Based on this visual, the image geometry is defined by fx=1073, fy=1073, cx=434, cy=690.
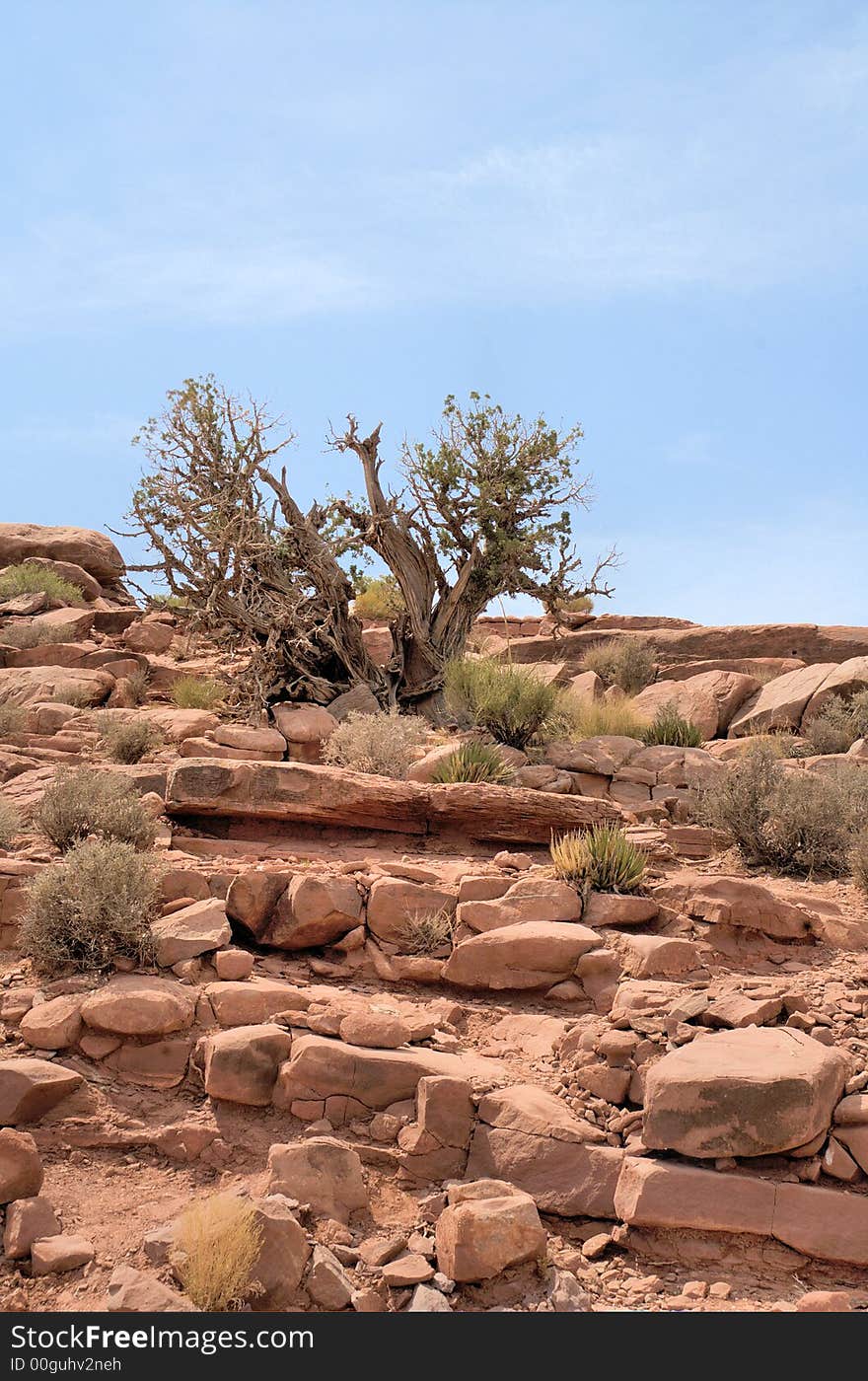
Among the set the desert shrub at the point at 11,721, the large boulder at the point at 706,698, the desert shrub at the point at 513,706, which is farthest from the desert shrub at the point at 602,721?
the desert shrub at the point at 11,721

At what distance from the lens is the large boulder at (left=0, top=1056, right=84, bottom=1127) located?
6.09m

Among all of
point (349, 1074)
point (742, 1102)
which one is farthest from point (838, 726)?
point (349, 1074)

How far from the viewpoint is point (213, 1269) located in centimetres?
485

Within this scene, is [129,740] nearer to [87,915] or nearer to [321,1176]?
[87,915]

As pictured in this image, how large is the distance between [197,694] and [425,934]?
7852 mm

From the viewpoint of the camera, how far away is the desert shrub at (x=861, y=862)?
9.62 metres

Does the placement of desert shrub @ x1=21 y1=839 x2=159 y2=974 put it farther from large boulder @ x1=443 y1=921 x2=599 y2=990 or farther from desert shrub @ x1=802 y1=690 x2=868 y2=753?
desert shrub @ x1=802 y1=690 x2=868 y2=753

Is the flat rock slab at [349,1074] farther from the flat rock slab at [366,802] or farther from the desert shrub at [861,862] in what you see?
the desert shrub at [861,862]

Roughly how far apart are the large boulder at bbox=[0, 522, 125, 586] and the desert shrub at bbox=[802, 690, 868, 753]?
15.3 metres

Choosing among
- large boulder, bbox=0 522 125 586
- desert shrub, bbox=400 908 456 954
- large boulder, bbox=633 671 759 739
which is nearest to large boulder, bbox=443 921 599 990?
desert shrub, bbox=400 908 456 954

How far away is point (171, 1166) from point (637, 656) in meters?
15.2

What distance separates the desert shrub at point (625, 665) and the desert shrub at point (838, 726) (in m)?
4.06
